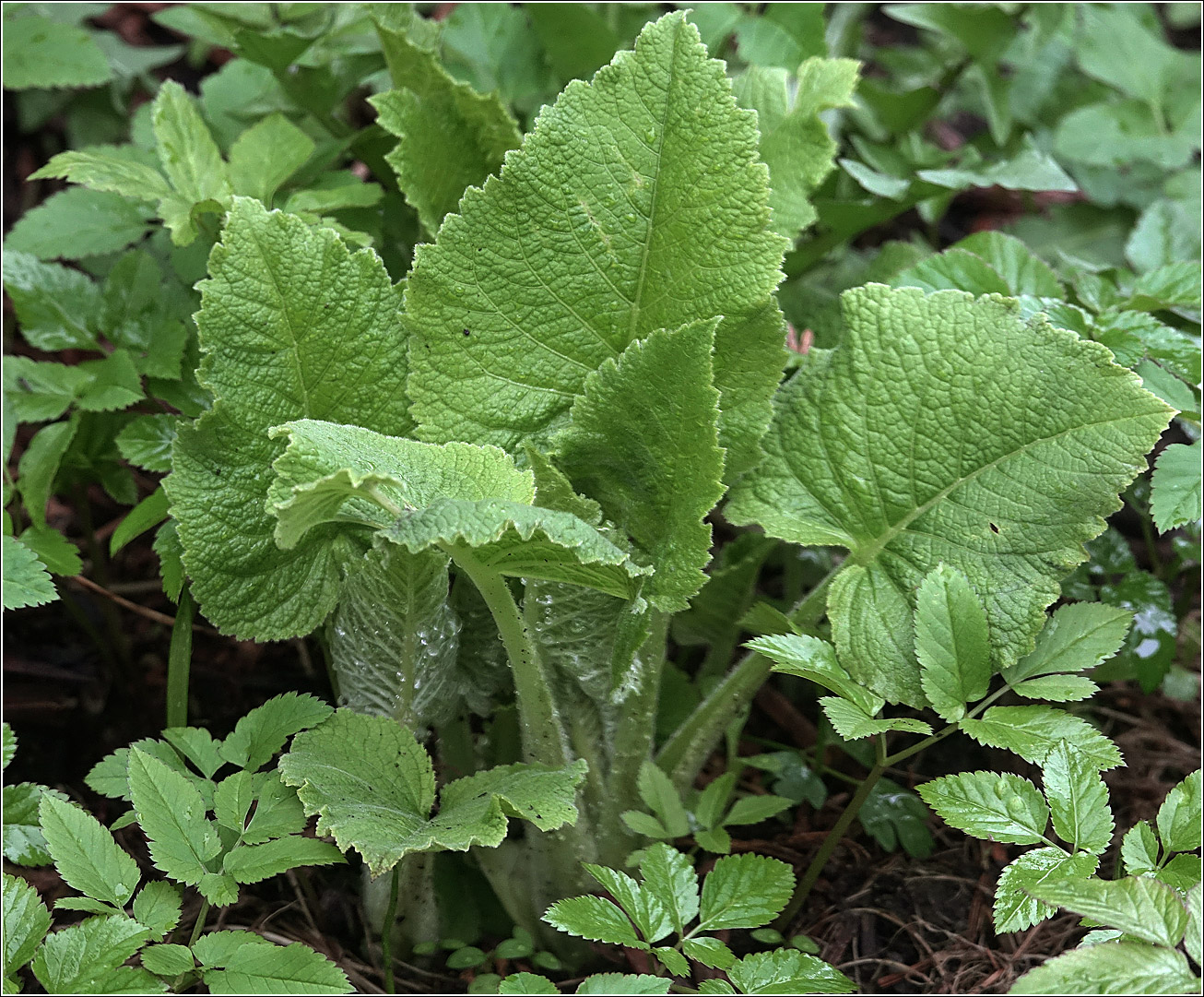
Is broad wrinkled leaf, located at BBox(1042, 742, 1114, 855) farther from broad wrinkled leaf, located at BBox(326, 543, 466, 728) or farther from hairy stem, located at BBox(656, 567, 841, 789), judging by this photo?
broad wrinkled leaf, located at BBox(326, 543, 466, 728)

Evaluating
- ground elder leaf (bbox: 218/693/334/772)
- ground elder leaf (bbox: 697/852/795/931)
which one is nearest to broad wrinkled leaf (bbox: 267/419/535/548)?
ground elder leaf (bbox: 218/693/334/772)

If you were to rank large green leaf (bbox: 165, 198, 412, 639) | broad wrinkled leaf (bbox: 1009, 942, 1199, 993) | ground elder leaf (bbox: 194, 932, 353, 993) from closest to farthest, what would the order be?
1. broad wrinkled leaf (bbox: 1009, 942, 1199, 993)
2. ground elder leaf (bbox: 194, 932, 353, 993)
3. large green leaf (bbox: 165, 198, 412, 639)

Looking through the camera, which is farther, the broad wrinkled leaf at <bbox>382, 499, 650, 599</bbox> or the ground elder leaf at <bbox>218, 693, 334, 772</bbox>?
the ground elder leaf at <bbox>218, 693, 334, 772</bbox>

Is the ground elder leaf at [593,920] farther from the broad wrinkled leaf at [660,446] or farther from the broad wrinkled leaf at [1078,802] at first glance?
the broad wrinkled leaf at [1078,802]

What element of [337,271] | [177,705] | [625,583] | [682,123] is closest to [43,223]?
[337,271]

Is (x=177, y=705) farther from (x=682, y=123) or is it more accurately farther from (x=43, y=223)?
(x=682, y=123)

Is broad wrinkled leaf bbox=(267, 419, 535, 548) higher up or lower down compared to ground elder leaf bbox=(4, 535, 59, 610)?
higher up
